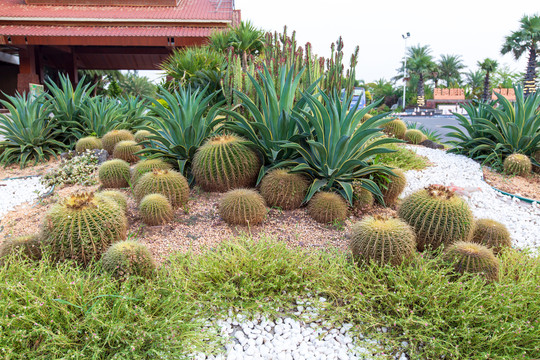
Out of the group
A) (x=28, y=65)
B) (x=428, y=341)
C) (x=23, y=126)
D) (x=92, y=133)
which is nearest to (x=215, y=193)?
(x=428, y=341)

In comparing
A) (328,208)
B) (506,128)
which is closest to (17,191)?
(328,208)

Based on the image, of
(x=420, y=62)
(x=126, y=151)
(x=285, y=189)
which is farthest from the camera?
(x=420, y=62)

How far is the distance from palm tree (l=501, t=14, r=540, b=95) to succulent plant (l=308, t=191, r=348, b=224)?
3500 cm

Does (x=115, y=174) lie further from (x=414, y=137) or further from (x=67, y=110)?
(x=414, y=137)

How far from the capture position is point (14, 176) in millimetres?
7285

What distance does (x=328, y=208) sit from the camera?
411 centimetres

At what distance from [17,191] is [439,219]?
6.37 meters

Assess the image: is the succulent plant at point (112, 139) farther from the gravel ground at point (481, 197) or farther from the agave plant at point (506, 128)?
the agave plant at point (506, 128)

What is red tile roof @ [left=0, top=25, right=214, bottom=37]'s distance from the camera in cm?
1675

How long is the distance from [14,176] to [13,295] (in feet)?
18.6

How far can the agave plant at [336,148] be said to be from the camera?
4.25m

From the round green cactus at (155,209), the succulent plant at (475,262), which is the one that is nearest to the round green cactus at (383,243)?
the succulent plant at (475,262)

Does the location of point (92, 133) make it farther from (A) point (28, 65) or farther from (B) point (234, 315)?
(A) point (28, 65)

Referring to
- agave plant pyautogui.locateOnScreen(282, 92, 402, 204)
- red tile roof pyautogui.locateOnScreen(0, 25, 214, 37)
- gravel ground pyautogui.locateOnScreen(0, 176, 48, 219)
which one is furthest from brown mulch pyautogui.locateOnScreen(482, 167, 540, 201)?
red tile roof pyautogui.locateOnScreen(0, 25, 214, 37)
